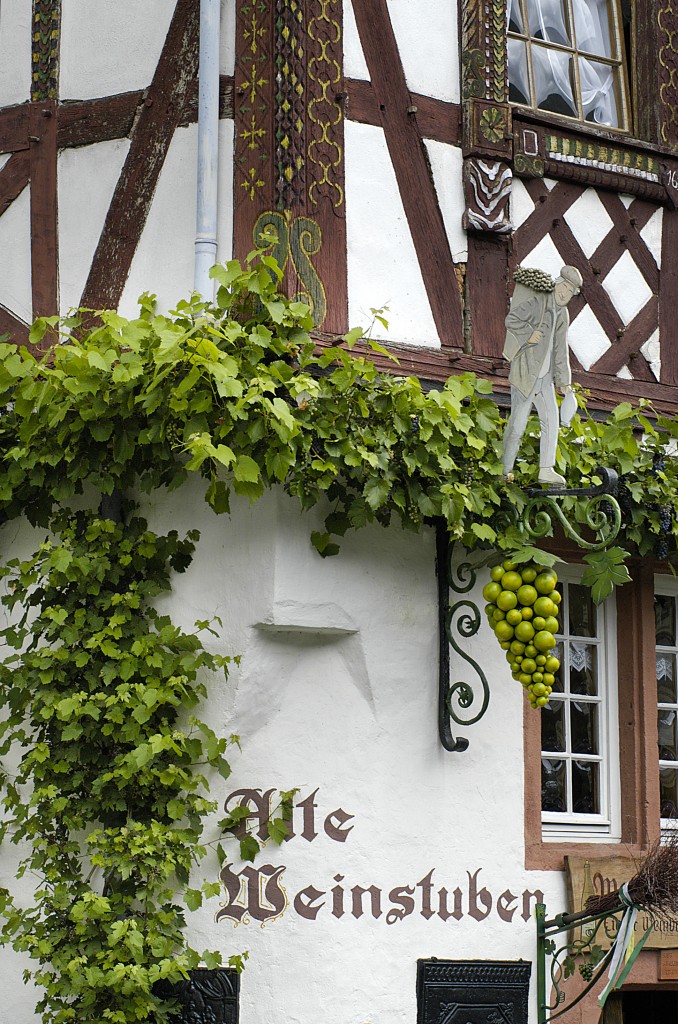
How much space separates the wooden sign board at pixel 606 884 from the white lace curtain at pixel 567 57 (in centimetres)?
356

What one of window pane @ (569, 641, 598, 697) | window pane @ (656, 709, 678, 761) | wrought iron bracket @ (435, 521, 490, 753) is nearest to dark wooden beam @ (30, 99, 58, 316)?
wrought iron bracket @ (435, 521, 490, 753)

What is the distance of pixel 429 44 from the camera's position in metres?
6.86

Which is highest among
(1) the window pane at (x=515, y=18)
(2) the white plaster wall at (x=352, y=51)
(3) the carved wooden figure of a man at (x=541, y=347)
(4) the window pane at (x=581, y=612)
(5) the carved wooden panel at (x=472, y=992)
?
(1) the window pane at (x=515, y=18)

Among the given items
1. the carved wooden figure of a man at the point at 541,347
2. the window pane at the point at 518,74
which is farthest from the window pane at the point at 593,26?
the carved wooden figure of a man at the point at 541,347

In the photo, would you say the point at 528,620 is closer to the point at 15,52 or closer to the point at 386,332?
the point at 386,332

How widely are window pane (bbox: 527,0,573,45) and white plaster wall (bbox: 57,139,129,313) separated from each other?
218cm

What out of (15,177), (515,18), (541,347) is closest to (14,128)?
(15,177)

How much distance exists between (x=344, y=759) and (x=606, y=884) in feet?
4.52

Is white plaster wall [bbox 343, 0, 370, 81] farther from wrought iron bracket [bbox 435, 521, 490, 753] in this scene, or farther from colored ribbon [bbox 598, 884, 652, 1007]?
colored ribbon [bbox 598, 884, 652, 1007]

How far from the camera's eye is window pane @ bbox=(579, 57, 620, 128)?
7617 millimetres

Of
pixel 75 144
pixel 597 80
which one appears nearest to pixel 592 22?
pixel 597 80

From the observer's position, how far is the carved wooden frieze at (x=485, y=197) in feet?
22.1

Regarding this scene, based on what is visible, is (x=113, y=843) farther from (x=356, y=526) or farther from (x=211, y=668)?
(x=356, y=526)

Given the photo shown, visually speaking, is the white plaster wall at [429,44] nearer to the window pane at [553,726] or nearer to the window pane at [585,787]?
the window pane at [553,726]
